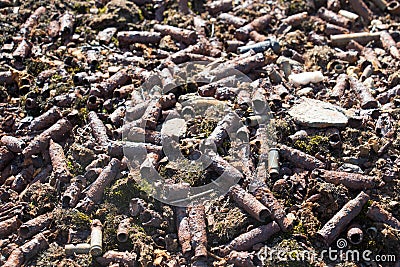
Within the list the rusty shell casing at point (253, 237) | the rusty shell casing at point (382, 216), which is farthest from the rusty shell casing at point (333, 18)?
the rusty shell casing at point (253, 237)

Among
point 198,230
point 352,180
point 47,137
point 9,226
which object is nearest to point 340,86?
point 352,180

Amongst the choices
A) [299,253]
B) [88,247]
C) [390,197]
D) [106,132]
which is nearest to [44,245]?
[88,247]

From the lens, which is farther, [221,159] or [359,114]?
[359,114]

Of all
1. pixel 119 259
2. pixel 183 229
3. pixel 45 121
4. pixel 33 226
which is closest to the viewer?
pixel 119 259

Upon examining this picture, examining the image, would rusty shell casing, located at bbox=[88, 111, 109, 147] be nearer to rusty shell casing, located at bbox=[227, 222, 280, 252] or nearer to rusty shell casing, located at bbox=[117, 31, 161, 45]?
rusty shell casing, located at bbox=[117, 31, 161, 45]

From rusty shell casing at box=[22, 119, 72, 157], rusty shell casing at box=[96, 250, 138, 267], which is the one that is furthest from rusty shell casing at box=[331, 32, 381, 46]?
rusty shell casing at box=[96, 250, 138, 267]

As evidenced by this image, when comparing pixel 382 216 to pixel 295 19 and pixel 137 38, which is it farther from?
pixel 137 38

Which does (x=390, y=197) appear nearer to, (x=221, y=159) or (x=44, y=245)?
(x=221, y=159)
